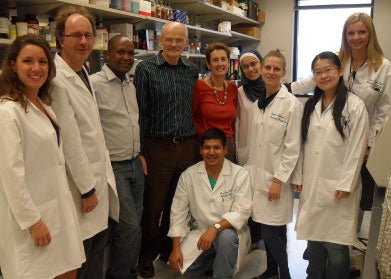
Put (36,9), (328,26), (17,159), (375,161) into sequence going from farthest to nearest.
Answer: (328,26), (36,9), (375,161), (17,159)

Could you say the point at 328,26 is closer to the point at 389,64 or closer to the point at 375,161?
the point at 389,64

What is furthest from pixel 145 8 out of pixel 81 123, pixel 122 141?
pixel 81 123

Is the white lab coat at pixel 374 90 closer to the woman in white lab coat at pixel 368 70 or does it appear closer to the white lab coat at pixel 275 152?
the woman in white lab coat at pixel 368 70

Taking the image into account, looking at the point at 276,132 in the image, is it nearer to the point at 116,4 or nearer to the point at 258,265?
the point at 258,265

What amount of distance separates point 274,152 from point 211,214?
543mm

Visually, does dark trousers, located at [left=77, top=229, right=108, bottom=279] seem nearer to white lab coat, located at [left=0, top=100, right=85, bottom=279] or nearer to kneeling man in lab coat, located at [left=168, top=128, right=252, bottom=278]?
white lab coat, located at [left=0, top=100, right=85, bottom=279]

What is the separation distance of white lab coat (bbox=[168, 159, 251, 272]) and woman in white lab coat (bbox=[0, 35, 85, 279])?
0.93 metres

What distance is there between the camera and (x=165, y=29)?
2.18 metres

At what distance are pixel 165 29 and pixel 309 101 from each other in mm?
909

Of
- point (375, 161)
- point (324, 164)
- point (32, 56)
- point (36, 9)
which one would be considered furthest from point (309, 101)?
point (36, 9)

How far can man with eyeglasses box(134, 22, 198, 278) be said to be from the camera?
2176 mm

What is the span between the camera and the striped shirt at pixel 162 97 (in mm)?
2172

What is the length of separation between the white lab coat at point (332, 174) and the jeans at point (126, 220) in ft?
2.95

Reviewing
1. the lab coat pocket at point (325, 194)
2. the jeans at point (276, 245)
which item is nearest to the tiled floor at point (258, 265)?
the jeans at point (276, 245)
